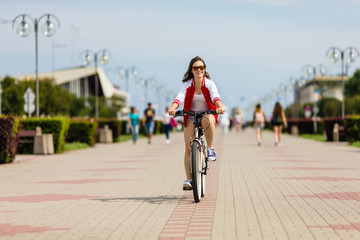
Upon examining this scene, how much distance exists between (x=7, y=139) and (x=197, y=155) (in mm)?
9643

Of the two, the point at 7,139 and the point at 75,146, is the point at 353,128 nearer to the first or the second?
the point at 75,146

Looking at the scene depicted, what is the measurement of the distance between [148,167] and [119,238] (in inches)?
389

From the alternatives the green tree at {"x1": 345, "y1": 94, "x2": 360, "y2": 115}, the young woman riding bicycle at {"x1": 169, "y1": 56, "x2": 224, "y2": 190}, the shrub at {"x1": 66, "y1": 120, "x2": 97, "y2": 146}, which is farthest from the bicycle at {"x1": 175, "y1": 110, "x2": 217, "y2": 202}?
the green tree at {"x1": 345, "y1": 94, "x2": 360, "y2": 115}

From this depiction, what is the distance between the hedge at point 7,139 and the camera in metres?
17.5

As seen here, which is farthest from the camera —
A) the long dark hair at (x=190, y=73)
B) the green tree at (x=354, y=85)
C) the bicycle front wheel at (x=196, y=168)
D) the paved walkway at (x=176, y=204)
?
the green tree at (x=354, y=85)

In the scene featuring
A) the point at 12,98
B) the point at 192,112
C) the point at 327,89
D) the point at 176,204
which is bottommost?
the point at 176,204

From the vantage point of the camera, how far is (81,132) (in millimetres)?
29297

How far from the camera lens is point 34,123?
2312cm

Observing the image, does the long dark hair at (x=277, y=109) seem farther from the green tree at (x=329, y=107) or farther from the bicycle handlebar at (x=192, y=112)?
the green tree at (x=329, y=107)

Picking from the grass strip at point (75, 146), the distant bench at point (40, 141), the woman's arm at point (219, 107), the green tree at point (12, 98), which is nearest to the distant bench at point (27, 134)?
the distant bench at point (40, 141)

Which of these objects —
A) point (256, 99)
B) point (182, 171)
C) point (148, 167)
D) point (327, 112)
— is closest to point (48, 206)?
point (182, 171)

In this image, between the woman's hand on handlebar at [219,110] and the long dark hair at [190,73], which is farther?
the long dark hair at [190,73]

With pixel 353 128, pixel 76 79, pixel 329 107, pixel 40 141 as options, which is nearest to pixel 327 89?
pixel 329 107

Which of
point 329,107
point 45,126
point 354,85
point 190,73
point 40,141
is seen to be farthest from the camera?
point 354,85
